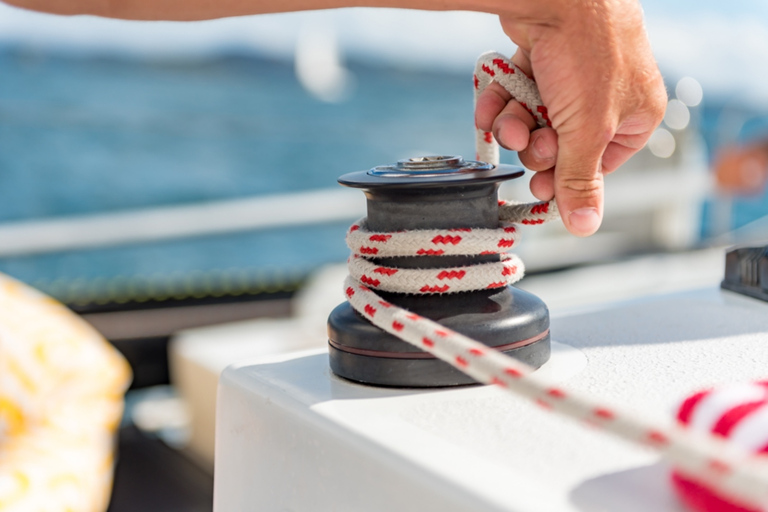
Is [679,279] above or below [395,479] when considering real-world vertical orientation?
below

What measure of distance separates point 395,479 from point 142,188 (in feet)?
82.7

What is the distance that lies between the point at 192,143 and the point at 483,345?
93.0ft

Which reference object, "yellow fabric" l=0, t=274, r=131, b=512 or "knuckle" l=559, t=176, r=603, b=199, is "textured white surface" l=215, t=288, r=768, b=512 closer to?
"knuckle" l=559, t=176, r=603, b=199

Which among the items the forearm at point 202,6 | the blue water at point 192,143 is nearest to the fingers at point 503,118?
the forearm at point 202,6

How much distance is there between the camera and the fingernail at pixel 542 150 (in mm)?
736

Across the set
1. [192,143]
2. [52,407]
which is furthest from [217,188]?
[52,407]

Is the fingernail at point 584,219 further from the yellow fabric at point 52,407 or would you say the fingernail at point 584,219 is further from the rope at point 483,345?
the yellow fabric at point 52,407

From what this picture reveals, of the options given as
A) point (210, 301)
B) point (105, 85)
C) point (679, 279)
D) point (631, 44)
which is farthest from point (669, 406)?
point (105, 85)

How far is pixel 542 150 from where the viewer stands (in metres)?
0.74

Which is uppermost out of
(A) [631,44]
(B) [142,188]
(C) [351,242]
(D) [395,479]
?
(A) [631,44]

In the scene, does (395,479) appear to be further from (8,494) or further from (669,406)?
(8,494)

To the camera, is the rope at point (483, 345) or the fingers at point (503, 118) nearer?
the rope at point (483, 345)

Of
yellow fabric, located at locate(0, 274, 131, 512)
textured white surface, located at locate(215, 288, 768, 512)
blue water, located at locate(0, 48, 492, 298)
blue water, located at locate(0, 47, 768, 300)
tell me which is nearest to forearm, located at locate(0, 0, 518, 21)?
textured white surface, located at locate(215, 288, 768, 512)

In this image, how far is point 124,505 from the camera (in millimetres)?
1738
